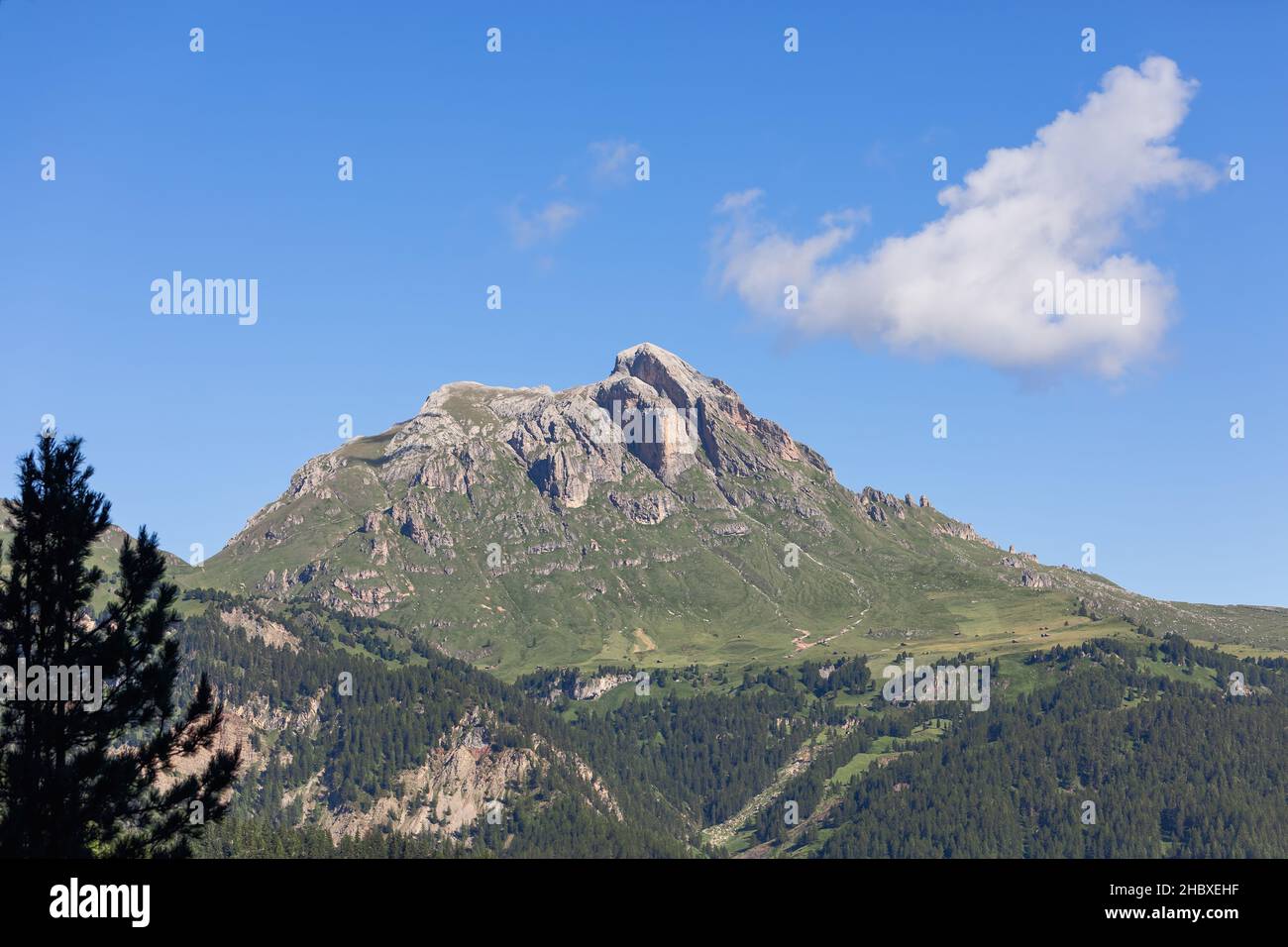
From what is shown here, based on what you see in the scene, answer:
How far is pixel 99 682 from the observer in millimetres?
65438

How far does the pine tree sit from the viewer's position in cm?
6228

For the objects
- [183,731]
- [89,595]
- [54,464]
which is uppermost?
[54,464]

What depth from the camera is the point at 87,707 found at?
64875mm

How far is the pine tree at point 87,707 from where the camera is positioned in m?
62.3
